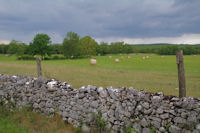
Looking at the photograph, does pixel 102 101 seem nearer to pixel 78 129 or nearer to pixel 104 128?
pixel 104 128

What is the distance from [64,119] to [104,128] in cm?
171

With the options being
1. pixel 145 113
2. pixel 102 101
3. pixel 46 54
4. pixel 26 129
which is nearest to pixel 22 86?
pixel 26 129

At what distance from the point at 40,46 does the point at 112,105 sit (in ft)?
196

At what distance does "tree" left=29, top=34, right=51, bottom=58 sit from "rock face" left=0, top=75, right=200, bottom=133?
54.9m

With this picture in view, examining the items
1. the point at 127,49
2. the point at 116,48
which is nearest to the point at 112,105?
the point at 116,48

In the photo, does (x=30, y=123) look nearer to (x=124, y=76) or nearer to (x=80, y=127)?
(x=80, y=127)

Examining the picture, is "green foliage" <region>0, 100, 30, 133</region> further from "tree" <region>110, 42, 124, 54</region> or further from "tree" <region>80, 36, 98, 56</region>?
"tree" <region>110, 42, 124, 54</region>

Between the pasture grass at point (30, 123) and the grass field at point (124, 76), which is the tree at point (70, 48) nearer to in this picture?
the grass field at point (124, 76)

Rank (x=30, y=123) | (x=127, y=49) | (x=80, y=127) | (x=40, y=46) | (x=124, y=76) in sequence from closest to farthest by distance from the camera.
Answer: (x=80, y=127), (x=30, y=123), (x=124, y=76), (x=40, y=46), (x=127, y=49)

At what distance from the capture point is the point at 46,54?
60906 mm

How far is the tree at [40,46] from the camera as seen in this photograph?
59922 mm

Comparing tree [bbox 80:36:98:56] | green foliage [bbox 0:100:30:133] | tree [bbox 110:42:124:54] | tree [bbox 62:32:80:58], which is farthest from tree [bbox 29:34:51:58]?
green foliage [bbox 0:100:30:133]

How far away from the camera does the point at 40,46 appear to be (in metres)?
60.7

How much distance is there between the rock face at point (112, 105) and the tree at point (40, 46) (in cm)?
5490
